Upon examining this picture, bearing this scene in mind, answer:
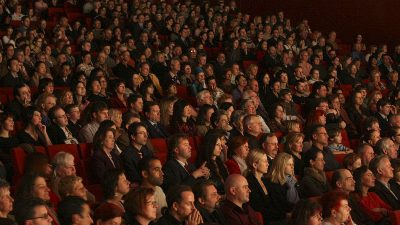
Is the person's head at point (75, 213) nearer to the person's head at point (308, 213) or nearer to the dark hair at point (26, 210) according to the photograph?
the dark hair at point (26, 210)

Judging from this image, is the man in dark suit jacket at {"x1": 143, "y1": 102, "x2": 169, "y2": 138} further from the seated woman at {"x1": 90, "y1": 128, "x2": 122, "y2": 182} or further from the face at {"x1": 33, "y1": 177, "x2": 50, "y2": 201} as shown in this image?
the face at {"x1": 33, "y1": 177, "x2": 50, "y2": 201}

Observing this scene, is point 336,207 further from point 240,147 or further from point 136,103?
point 136,103

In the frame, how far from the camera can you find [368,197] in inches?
103

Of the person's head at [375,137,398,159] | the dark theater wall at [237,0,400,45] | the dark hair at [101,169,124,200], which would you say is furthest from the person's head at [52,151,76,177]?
the dark theater wall at [237,0,400,45]

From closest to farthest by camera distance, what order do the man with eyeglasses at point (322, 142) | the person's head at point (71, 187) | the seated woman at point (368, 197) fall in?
the person's head at point (71, 187) → the seated woman at point (368, 197) → the man with eyeglasses at point (322, 142)

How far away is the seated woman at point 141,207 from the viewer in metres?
2.03

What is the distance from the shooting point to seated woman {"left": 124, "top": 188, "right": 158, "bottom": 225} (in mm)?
2025

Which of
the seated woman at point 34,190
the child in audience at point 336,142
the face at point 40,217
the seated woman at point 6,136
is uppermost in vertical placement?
the face at point 40,217

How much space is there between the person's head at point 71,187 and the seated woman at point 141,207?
156mm

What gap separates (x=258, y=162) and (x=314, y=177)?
23 centimetres

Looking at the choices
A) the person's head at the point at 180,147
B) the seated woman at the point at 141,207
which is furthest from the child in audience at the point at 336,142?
the seated woman at the point at 141,207

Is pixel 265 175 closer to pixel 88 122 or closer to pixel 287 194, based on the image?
pixel 287 194

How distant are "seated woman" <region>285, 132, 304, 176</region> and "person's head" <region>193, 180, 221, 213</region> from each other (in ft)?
2.29

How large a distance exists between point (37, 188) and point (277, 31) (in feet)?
11.6
